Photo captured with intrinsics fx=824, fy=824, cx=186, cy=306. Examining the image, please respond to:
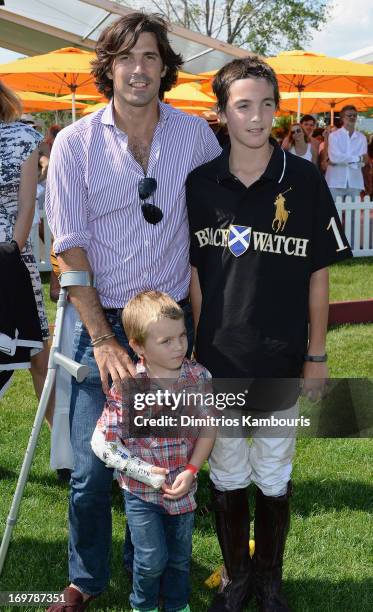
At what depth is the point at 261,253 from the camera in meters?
3.12

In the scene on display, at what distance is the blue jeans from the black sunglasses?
1.05m

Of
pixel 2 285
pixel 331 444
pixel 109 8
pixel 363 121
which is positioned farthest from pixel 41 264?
pixel 363 121

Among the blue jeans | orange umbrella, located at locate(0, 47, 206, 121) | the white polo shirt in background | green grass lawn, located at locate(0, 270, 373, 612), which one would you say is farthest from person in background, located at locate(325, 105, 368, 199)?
the blue jeans

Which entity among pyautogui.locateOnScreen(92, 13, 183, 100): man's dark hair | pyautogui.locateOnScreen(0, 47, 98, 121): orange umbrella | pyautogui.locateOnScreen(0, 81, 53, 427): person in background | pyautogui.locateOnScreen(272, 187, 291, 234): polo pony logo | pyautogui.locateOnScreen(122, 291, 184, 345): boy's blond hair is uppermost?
pyautogui.locateOnScreen(0, 47, 98, 121): orange umbrella

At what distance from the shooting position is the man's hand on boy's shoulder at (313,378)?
3291 mm

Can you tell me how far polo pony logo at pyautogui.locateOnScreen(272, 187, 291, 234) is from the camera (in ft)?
10.2

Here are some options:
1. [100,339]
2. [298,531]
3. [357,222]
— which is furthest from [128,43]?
[357,222]

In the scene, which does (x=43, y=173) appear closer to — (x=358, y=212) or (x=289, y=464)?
(x=358, y=212)

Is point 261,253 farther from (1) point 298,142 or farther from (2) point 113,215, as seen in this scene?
(1) point 298,142

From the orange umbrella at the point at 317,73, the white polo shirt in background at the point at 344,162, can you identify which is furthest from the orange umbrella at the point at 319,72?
the white polo shirt in background at the point at 344,162

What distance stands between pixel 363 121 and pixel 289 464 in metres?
31.5

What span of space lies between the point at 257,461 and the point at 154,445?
52cm

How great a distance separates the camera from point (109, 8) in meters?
12.8

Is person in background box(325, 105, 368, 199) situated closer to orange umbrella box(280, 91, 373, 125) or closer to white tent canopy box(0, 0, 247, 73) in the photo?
white tent canopy box(0, 0, 247, 73)
